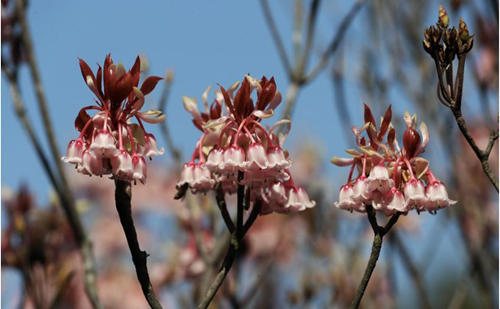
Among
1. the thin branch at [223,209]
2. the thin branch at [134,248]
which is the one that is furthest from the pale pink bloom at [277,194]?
the thin branch at [134,248]

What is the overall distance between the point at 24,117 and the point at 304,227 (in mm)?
2764

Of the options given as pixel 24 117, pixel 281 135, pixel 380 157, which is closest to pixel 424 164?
pixel 380 157

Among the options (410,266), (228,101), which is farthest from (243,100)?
(410,266)

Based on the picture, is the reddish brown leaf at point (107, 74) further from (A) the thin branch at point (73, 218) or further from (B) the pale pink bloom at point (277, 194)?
(A) the thin branch at point (73, 218)

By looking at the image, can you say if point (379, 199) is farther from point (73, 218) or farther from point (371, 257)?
point (73, 218)

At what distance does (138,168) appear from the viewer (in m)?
1.91

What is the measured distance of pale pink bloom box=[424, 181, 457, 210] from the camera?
2.01 m

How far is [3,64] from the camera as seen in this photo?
3451 millimetres

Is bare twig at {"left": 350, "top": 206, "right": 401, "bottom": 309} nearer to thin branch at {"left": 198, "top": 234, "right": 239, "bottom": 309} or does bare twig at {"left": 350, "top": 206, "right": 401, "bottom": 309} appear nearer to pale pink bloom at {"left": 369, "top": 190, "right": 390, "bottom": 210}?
pale pink bloom at {"left": 369, "top": 190, "right": 390, "bottom": 210}

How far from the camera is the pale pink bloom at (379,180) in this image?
6.49ft

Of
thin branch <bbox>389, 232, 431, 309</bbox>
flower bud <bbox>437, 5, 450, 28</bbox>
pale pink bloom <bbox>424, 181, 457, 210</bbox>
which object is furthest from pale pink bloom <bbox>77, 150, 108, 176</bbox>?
thin branch <bbox>389, 232, 431, 309</bbox>

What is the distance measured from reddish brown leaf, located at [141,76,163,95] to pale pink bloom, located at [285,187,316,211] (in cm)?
55

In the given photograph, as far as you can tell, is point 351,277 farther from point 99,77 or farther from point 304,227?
point 99,77

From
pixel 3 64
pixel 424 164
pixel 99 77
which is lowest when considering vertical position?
pixel 424 164
